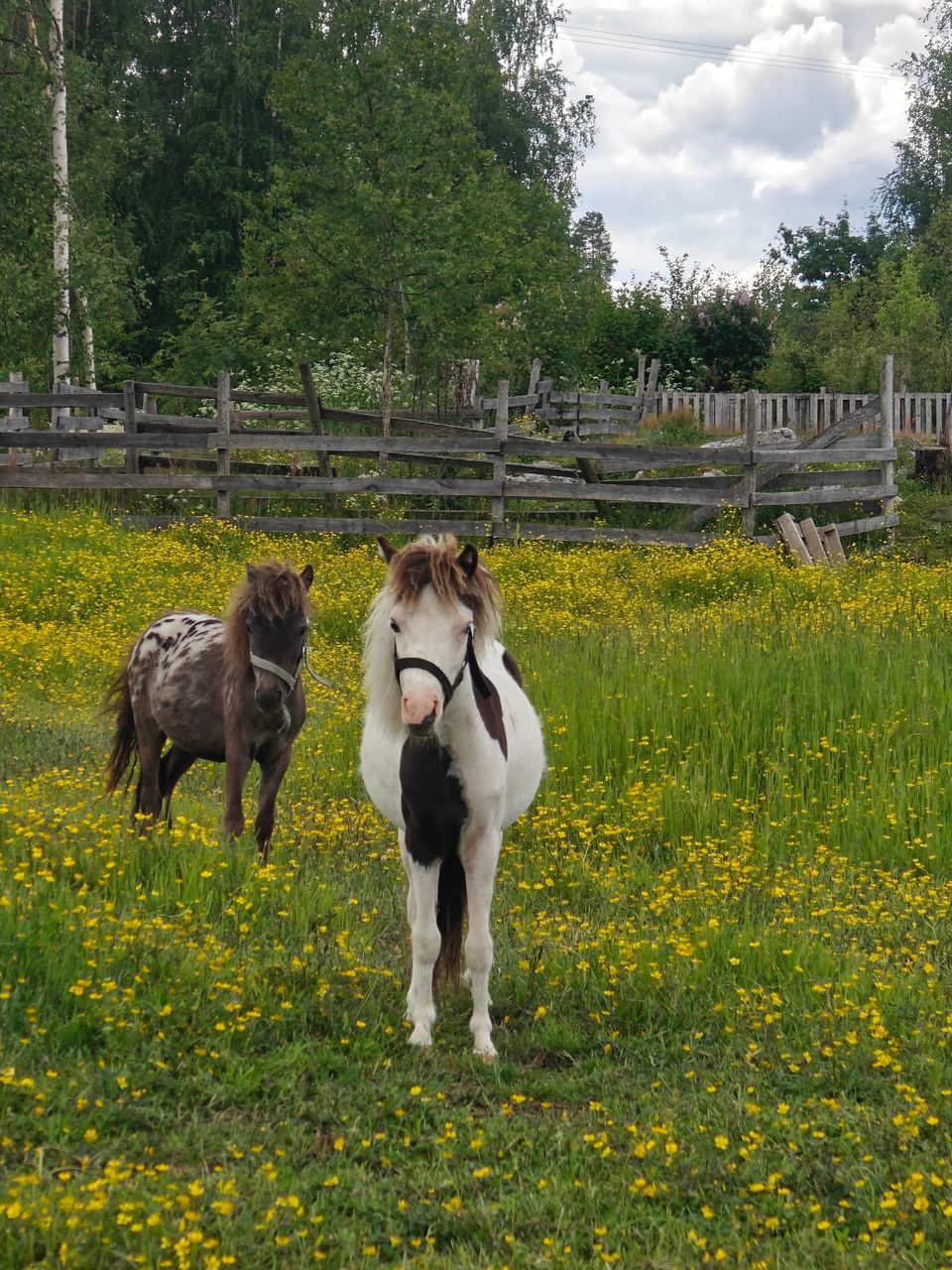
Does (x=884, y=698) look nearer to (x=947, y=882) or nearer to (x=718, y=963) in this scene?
(x=947, y=882)

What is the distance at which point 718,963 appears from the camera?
201 inches

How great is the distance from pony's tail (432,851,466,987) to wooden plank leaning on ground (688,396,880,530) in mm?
10717

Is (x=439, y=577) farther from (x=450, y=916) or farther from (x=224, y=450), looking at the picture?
(x=224, y=450)

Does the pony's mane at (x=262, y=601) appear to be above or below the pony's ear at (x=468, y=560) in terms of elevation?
below

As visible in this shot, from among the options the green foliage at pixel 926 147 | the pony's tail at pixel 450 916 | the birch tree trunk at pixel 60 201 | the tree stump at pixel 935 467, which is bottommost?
the pony's tail at pixel 450 916

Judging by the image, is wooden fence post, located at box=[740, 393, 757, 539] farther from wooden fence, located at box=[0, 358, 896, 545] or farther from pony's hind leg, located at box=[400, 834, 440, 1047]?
pony's hind leg, located at box=[400, 834, 440, 1047]

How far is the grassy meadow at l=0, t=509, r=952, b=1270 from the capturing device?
3381 millimetres

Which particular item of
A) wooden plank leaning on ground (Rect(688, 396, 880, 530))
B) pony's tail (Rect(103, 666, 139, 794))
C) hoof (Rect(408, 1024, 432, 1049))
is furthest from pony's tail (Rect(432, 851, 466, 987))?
wooden plank leaning on ground (Rect(688, 396, 880, 530))

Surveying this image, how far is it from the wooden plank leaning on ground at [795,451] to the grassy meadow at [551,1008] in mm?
7059

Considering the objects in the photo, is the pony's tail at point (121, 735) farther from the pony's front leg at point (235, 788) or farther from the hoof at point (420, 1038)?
the hoof at point (420, 1038)

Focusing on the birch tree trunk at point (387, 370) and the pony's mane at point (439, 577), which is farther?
the birch tree trunk at point (387, 370)

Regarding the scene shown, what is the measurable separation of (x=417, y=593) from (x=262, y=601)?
6.74 ft

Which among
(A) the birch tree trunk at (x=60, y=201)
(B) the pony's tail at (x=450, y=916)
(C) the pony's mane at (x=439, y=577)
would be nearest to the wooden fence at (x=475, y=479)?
(A) the birch tree trunk at (x=60, y=201)

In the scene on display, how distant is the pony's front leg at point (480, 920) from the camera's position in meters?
4.50
